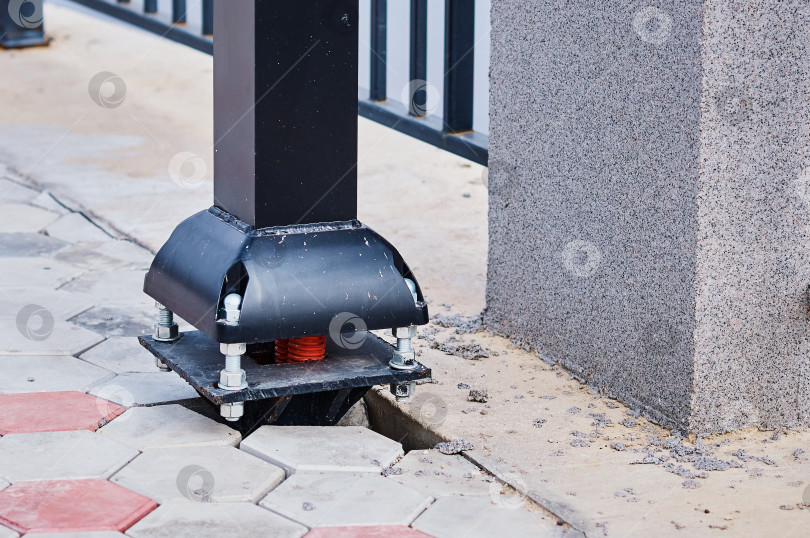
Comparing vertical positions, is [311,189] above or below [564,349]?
above

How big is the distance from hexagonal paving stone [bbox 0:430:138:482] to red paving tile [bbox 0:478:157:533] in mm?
41

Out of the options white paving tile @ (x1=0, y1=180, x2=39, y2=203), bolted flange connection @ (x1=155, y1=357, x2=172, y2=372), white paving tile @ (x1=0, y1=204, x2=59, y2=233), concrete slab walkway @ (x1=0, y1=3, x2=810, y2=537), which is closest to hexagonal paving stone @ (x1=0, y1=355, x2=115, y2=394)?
concrete slab walkway @ (x1=0, y1=3, x2=810, y2=537)

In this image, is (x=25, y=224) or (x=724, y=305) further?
(x=25, y=224)

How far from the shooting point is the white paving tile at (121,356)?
10.6 feet

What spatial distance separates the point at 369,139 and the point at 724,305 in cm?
342

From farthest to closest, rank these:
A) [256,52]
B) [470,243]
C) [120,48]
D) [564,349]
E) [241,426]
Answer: [120,48] → [470,243] → [564,349] → [241,426] → [256,52]

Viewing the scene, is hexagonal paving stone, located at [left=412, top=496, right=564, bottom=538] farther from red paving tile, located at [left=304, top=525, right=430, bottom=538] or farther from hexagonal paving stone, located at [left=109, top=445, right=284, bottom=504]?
hexagonal paving stone, located at [left=109, top=445, right=284, bottom=504]

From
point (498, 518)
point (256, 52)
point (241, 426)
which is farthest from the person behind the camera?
point (241, 426)

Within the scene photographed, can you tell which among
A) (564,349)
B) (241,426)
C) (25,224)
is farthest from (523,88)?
(25,224)

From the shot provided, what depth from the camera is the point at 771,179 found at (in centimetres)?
272

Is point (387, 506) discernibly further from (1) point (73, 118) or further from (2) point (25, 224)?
(1) point (73, 118)

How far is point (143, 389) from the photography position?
3.06m

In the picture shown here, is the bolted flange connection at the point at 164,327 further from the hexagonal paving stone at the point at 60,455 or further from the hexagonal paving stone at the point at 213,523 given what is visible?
the hexagonal paving stone at the point at 213,523

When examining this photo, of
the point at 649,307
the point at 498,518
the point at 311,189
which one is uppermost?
the point at 311,189
